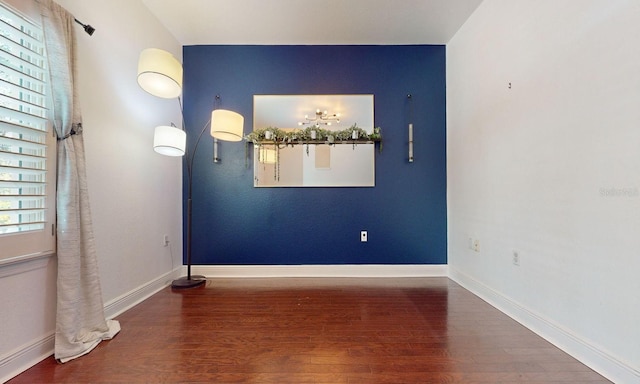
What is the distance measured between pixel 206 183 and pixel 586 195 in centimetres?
338

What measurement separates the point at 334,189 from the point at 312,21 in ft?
6.04

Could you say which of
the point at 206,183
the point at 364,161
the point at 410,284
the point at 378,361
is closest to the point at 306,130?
the point at 364,161

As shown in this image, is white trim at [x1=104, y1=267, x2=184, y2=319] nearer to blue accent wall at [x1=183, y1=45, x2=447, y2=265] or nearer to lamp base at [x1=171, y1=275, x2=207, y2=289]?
lamp base at [x1=171, y1=275, x2=207, y2=289]

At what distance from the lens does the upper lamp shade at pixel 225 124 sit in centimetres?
260

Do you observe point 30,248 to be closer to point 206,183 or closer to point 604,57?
point 206,183

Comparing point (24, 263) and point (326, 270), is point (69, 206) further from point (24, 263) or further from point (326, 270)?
point (326, 270)

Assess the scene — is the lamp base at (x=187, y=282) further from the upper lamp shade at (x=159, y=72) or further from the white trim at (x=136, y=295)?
the upper lamp shade at (x=159, y=72)

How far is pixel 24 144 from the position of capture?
145cm

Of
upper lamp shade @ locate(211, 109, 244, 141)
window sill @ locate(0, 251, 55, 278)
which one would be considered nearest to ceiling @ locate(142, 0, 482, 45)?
upper lamp shade @ locate(211, 109, 244, 141)

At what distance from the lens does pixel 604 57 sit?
4.69 feet

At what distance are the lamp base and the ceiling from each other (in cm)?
277

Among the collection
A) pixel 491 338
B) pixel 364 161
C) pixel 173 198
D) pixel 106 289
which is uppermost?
pixel 364 161

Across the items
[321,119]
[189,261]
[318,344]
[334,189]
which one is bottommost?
[318,344]

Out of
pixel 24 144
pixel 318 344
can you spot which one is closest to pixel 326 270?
pixel 318 344
